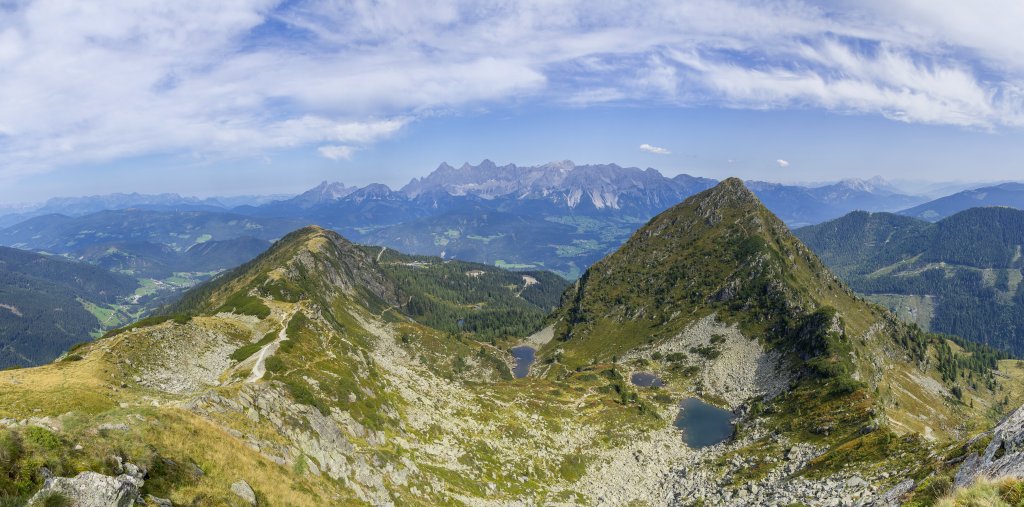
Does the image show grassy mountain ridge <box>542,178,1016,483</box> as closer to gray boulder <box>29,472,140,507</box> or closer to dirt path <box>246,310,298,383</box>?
gray boulder <box>29,472,140,507</box>

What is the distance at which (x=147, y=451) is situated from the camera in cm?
2672

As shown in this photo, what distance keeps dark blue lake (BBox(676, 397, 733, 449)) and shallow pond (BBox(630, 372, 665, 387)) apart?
1391cm

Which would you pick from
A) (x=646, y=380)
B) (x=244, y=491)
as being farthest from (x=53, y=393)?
(x=646, y=380)

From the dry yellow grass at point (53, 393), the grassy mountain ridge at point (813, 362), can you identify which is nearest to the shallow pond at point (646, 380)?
the grassy mountain ridge at point (813, 362)

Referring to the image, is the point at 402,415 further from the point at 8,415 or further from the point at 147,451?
the point at 147,451

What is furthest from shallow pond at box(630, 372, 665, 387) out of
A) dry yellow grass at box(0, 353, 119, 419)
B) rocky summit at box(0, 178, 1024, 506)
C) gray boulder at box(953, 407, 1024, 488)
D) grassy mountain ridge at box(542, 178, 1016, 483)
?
dry yellow grass at box(0, 353, 119, 419)

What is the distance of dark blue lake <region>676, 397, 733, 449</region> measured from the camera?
114m

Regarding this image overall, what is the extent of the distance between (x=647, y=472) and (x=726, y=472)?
15.2 m

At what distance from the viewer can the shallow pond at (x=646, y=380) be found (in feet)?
510

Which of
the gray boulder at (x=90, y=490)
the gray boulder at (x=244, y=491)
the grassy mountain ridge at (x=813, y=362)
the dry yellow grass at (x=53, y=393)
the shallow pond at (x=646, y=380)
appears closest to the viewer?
the gray boulder at (x=90, y=490)

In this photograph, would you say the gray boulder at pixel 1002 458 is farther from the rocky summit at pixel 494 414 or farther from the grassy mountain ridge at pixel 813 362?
the grassy mountain ridge at pixel 813 362

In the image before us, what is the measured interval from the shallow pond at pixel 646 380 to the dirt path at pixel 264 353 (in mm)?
111304

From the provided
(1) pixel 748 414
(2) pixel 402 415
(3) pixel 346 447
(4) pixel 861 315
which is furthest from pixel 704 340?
(3) pixel 346 447

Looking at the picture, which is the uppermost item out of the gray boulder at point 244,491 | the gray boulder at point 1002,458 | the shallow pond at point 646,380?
the gray boulder at point 1002,458
